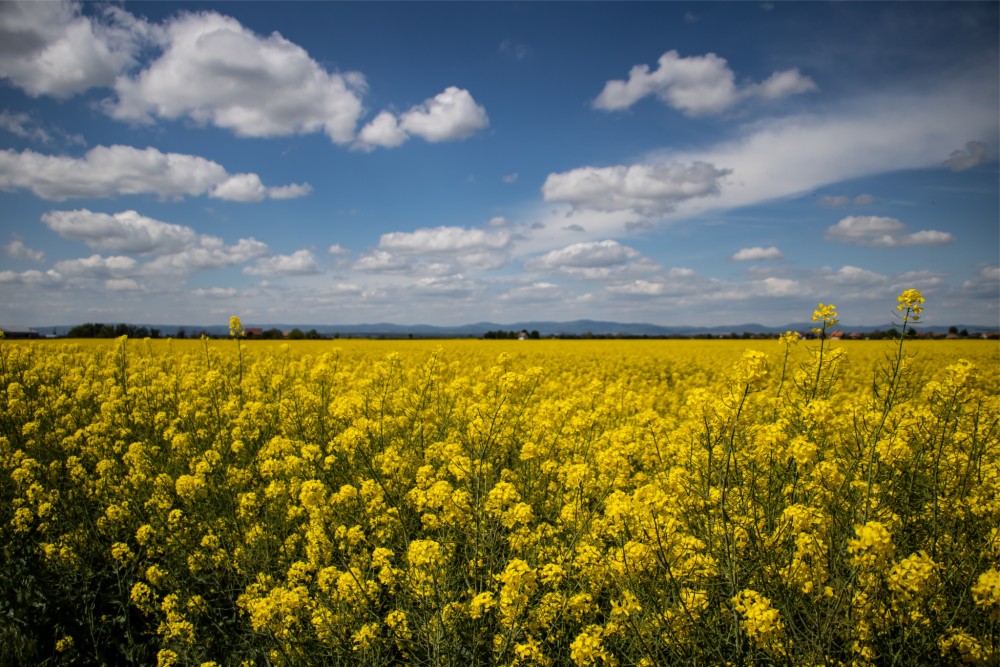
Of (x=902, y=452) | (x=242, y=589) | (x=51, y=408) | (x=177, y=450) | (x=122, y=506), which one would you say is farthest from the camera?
(x=51, y=408)

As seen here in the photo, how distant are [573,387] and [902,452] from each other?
7.63m

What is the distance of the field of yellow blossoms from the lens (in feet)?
8.85

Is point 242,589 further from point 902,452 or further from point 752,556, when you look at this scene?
point 902,452

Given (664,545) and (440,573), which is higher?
(664,545)

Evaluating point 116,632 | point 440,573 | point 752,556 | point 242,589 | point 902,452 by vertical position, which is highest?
point 902,452

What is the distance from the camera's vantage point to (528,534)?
3.87m

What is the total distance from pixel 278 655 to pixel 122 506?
3147 millimetres

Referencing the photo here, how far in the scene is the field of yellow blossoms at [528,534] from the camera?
2697 mm

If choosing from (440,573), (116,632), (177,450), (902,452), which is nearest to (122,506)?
(177,450)

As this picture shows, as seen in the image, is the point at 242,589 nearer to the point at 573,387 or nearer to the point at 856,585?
the point at 856,585

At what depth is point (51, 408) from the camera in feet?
23.7

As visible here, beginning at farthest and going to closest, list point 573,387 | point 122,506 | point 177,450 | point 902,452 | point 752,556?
point 573,387 → point 177,450 → point 122,506 → point 902,452 → point 752,556

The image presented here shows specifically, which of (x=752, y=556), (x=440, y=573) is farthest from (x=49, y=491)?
(x=752, y=556)

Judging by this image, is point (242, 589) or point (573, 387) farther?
point (573, 387)
